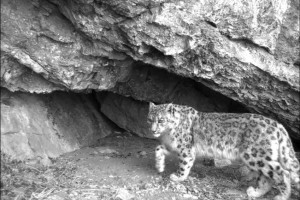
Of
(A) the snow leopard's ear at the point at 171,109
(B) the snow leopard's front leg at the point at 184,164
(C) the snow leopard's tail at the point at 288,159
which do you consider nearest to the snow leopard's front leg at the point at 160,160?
(B) the snow leopard's front leg at the point at 184,164

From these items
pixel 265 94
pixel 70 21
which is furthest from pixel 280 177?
pixel 70 21

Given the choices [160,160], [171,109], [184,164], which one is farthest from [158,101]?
[184,164]

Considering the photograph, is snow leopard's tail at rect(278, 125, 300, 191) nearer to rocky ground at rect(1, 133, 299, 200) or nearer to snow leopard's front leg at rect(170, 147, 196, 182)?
rocky ground at rect(1, 133, 299, 200)

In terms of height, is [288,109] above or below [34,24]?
below

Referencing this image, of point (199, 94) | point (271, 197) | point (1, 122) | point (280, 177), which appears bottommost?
point (271, 197)

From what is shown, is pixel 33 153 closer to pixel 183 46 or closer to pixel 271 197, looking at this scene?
pixel 183 46

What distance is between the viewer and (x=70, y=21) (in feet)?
22.0

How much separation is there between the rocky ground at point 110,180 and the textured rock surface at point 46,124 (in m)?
0.26

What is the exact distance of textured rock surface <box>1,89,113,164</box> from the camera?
23.7ft

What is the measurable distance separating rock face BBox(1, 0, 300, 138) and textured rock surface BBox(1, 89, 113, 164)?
0.65m

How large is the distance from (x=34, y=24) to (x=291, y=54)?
4799 millimetres

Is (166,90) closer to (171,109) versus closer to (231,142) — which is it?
(171,109)

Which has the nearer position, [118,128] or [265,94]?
[265,94]

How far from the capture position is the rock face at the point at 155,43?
645 centimetres
